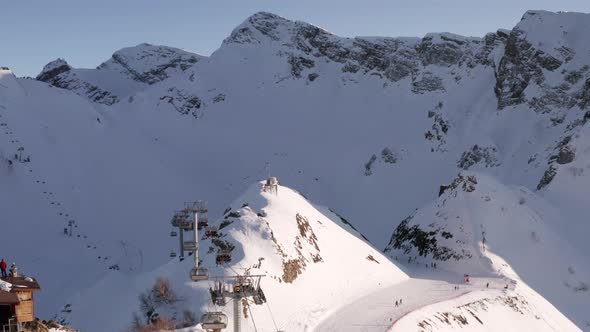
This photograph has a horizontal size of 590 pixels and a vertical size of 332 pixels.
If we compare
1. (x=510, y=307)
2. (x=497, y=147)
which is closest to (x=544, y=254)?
(x=510, y=307)

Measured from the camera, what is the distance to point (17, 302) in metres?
31.7

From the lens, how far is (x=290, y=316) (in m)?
49.9

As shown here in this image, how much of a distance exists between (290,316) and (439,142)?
295ft

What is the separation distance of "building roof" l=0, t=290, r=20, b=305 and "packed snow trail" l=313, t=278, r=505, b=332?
76.7ft

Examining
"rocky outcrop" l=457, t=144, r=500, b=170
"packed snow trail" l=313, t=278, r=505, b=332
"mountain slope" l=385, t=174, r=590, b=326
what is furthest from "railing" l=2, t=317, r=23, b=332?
"rocky outcrop" l=457, t=144, r=500, b=170

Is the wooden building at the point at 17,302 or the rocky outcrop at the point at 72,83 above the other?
the rocky outcrop at the point at 72,83

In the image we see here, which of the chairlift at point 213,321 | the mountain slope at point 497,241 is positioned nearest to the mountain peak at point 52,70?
the mountain slope at point 497,241

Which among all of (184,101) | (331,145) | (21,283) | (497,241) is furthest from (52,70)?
(21,283)

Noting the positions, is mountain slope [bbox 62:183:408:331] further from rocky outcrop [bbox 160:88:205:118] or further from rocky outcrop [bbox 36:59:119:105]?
rocky outcrop [bbox 36:59:119:105]

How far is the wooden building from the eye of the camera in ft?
104

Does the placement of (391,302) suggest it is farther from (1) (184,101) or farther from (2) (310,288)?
(1) (184,101)

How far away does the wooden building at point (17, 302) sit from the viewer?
31.8 meters

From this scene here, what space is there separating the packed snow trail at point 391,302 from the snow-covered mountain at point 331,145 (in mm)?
8781

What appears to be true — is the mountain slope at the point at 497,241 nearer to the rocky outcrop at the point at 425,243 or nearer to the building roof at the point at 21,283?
the rocky outcrop at the point at 425,243
